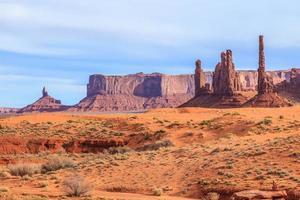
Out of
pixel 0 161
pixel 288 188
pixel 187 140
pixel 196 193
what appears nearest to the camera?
pixel 288 188

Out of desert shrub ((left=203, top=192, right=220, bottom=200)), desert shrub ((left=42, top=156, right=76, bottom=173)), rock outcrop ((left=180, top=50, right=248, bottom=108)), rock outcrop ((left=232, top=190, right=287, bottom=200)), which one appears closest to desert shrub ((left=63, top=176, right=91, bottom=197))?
desert shrub ((left=203, top=192, right=220, bottom=200))

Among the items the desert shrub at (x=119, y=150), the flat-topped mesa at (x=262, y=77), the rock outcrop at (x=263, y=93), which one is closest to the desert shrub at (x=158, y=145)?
the desert shrub at (x=119, y=150)

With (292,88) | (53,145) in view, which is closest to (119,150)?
(53,145)

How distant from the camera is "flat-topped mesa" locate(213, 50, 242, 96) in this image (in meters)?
102

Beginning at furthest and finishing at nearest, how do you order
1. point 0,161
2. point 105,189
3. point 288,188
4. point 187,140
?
point 187,140 → point 0,161 → point 105,189 → point 288,188

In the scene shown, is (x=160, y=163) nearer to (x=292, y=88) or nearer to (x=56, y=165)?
(x=56, y=165)

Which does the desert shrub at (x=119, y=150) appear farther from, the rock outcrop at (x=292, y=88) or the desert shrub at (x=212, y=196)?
the rock outcrop at (x=292, y=88)

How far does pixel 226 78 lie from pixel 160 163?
7334 centimetres

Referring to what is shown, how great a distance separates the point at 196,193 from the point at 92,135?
27.6 meters

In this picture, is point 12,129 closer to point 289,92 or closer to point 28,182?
point 28,182

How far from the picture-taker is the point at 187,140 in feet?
144

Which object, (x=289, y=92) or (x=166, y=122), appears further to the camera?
(x=289, y=92)

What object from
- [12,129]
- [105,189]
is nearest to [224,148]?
[105,189]

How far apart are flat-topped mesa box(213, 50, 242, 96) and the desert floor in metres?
50.9
